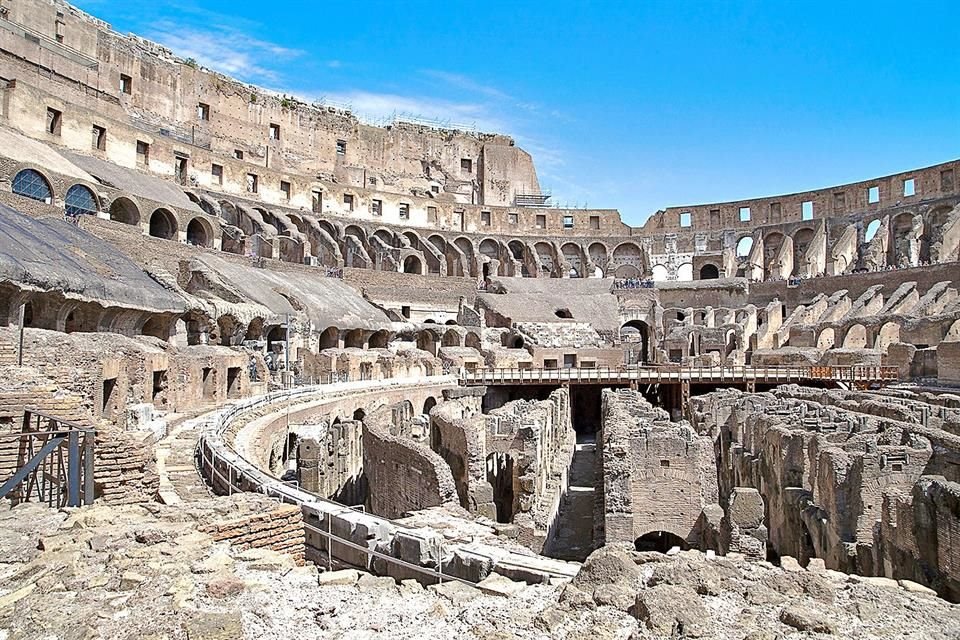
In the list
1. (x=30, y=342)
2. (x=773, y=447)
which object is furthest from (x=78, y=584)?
(x=773, y=447)

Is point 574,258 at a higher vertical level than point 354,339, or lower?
higher

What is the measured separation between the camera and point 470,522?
8297 mm

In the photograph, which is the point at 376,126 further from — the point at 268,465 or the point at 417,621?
the point at 417,621

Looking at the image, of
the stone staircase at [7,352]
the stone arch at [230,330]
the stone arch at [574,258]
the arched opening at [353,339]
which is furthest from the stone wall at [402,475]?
the stone arch at [574,258]

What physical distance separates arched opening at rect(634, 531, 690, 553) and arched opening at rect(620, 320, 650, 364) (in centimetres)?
3429

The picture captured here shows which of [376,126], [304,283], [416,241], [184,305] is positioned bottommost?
[184,305]

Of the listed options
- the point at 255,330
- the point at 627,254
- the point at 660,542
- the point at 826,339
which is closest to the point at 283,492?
the point at 660,542

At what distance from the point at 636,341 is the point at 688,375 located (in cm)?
1772

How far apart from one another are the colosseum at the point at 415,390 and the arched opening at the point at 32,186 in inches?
5.9

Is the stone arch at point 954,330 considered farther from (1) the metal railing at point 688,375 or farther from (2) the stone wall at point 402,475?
(2) the stone wall at point 402,475

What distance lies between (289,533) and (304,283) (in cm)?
3147

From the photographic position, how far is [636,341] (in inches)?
2068

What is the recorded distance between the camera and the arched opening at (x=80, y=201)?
30.0 m

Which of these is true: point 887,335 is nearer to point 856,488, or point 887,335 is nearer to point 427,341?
point 427,341
